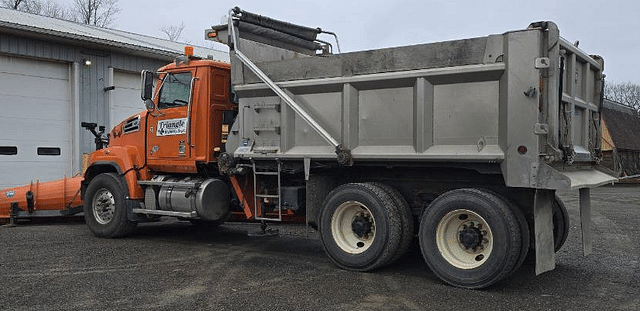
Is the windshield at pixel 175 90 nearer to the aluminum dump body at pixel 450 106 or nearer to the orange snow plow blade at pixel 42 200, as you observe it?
the aluminum dump body at pixel 450 106

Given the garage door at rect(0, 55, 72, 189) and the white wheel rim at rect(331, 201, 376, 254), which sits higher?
the garage door at rect(0, 55, 72, 189)

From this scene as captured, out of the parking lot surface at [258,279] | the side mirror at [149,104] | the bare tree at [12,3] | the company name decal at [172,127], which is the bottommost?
the parking lot surface at [258,279]

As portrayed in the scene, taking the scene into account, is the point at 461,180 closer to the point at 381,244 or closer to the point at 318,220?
the point at 381,244

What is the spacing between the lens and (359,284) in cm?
604

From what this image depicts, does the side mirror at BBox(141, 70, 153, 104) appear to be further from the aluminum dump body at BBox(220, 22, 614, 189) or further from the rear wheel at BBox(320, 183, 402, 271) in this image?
the rear wheel at BBox(320, 183, 402, 271)

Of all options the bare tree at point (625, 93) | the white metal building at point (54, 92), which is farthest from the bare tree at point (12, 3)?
the bare tree at point (625, 93)

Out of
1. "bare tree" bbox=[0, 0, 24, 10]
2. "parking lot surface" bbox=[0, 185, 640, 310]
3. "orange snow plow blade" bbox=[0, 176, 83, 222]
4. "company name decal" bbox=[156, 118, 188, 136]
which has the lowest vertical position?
"parking lot surface" bbox=[0, 185, 640, 310]

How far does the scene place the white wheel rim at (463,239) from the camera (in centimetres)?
584

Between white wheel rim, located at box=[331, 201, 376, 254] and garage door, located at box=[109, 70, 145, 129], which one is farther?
garage door, located at box=[109, 70, 145, 129]

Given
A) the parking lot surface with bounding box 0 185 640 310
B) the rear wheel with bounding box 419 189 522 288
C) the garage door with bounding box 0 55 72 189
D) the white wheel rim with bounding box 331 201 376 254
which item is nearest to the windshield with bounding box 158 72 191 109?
the parking lot surface with bounding box 0 185 640 310

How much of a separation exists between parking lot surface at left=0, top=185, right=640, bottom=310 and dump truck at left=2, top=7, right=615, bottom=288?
13.7 inches

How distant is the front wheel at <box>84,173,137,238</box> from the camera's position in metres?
9.06

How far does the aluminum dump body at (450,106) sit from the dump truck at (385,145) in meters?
0.01

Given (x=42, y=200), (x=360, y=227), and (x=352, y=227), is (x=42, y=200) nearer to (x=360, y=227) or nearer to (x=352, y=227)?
(x=352, y=227)
